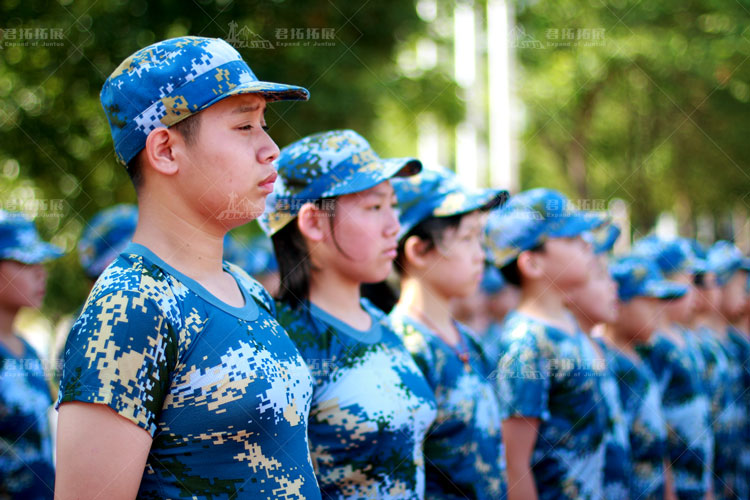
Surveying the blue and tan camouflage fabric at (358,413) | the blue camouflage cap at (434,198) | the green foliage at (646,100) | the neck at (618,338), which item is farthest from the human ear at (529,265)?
the green foliage at (646,100)

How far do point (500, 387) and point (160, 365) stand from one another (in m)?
2.41

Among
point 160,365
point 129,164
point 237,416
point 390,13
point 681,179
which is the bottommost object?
point 681,179

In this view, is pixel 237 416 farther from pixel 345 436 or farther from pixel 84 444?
pixel 345 436

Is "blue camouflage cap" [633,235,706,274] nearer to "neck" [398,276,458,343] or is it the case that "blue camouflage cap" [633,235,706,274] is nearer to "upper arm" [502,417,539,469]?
"upper arm" [502,417,539,469]

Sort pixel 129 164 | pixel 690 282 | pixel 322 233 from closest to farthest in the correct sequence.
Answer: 1. pixel 129 164
2. pixel 322 233
3. pixel 690 282

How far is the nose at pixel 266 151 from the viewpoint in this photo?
6.69ft

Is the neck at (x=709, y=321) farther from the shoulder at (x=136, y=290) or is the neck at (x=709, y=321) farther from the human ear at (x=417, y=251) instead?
the shoulder at (x=136, y=290)

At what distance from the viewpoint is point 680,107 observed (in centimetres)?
1805

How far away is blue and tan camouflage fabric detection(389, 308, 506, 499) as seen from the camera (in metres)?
3.13

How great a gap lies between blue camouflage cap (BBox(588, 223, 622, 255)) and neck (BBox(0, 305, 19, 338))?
3357 millimetres

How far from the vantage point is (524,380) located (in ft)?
12.2

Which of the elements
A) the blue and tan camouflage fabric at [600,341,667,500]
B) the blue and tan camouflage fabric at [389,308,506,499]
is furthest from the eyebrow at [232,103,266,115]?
the blue and tan camouflage fabric at [600,341,667,500]

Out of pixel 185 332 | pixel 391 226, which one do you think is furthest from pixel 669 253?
pixel 185 332

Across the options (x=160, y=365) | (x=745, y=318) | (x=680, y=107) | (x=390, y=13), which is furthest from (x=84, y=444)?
(x=680, y=107)
